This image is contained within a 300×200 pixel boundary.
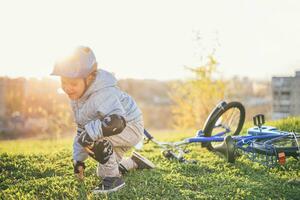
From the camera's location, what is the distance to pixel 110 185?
4.37 metres

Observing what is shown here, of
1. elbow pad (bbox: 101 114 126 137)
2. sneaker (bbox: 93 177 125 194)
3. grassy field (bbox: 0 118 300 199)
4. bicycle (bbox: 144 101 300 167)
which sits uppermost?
elbow pad (bbox: 101 114 126 137)

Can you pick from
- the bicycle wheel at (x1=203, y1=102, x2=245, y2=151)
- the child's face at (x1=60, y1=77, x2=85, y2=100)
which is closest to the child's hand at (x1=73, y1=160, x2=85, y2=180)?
the child's face at (x1=60, y1=77, x2=85, y2=100)

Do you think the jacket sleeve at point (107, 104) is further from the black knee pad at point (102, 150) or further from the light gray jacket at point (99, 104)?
the black knee pad at point (102, 150)

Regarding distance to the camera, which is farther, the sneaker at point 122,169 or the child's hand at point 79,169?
the sneaker at point 122,169

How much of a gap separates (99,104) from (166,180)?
1.15m

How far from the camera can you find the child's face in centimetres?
429

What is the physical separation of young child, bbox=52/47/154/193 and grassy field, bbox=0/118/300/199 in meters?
0.27

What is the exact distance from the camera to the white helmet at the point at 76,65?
13.7ft

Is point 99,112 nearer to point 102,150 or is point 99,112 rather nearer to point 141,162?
point 102,150

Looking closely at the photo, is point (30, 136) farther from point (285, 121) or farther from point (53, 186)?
point (53, 186)

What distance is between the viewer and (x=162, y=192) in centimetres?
427

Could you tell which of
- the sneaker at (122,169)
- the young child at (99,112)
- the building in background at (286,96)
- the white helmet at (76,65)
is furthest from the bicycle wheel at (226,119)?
the building in background at (286,96)

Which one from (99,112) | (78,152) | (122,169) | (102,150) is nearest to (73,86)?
(99,112)

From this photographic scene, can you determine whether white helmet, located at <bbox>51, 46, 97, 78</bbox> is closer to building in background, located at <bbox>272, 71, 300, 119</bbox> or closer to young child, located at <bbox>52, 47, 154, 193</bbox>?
young child, located at <bbox>52, 47, 154, 193</bbox>
